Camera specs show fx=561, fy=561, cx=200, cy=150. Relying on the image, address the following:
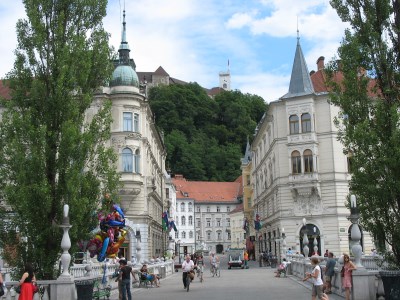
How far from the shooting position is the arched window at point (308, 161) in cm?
4525

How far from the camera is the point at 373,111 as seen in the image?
60.1 ft

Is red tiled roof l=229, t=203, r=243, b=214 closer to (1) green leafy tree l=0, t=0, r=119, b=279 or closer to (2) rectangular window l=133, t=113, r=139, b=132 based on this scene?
(2) rectangular window l=133, t=113, r=139, b=132

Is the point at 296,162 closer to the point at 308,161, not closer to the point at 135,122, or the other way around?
the point at 308,161

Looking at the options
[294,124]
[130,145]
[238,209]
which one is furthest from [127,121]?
[238,209]

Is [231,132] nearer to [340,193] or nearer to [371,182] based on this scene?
[340,193]

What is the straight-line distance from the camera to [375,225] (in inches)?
691

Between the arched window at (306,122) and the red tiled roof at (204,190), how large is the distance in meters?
64.0

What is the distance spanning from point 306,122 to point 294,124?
1.05 metres

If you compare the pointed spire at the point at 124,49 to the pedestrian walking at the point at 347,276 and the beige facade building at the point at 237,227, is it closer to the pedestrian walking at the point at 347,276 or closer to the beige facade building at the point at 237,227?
the pedestrian walking at the point at 347,276

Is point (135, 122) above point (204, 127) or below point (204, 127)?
below

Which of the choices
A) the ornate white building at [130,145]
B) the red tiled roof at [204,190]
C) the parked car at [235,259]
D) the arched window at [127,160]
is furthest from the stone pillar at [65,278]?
the red tiled roof at [204,190]

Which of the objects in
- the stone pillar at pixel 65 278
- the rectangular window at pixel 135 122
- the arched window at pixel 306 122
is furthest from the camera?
the arched window at pixel 306 122

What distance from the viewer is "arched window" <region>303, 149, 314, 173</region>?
45250mm

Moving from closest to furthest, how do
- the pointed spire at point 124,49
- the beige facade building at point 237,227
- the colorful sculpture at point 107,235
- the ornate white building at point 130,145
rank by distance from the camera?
the colorful sculpture at point 107,235 < the ornate white building at point 130,145 < the pointed spire at point 124,49 < the beige facade building at point 237,227
